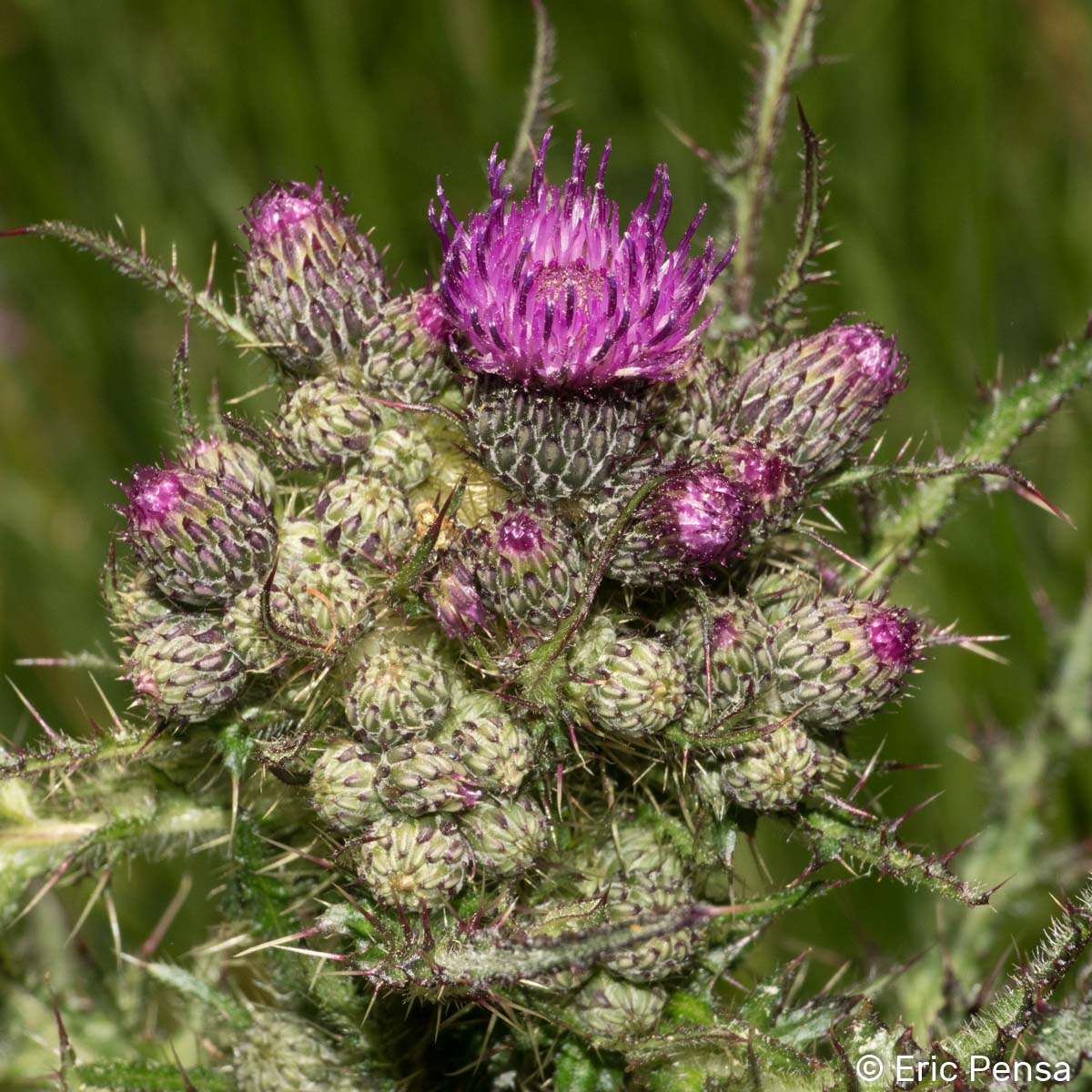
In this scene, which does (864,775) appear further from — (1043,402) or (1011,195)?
(1011,195)

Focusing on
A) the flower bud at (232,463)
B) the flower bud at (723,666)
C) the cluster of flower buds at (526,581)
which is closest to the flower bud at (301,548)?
the cluster of flower buds at (526,581)

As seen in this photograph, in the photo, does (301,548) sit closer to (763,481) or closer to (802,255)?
(763,481)

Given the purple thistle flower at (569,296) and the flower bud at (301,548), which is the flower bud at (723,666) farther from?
the flower bud at (301,548)

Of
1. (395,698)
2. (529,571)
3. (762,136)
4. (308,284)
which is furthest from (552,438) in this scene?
(762,136)

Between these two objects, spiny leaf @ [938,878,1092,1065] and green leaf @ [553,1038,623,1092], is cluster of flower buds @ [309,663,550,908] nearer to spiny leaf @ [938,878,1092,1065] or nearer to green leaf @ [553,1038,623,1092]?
green leaf @ [553,1038,623,1092]

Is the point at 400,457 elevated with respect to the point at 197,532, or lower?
elevated

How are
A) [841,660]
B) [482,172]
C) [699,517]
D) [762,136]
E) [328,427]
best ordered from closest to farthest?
1. [699,517]
2. [841,660]
3. [328,427]
4. [762,136]
5. [482,172]

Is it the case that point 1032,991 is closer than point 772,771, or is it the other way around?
point 1032,991

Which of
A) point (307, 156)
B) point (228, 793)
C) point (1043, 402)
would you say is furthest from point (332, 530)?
point (307, 156)
